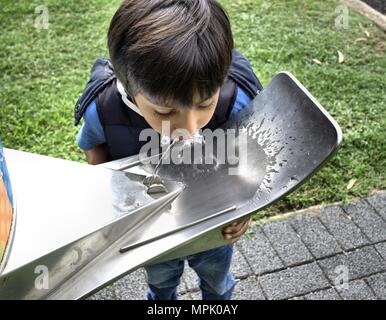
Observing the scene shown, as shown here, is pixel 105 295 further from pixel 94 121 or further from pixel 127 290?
pixel 94 121

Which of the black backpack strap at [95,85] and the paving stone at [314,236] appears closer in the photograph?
the black backpack strap at [95,85]

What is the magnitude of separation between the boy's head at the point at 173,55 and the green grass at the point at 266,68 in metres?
1.49

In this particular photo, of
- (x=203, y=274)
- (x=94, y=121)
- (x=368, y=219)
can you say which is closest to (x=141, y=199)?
(x=94, y=121)

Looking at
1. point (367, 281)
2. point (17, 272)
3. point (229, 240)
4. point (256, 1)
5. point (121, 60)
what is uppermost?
point (121, 60)

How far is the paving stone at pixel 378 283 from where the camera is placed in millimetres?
2059

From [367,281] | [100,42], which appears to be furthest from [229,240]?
[100,42]

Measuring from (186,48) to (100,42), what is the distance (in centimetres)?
285

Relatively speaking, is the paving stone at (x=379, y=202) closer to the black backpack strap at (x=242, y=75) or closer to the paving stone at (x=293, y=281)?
the paving stone at (x=293, y=281)

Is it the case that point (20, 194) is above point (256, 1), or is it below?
above

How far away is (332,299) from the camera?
2.03 metres

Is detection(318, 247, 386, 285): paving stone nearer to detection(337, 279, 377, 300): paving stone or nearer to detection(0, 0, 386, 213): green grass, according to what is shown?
detection(337, 279, 377, 300): paving stone

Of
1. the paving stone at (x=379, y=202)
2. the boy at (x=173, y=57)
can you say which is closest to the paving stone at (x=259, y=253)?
the paving stone at (x=379, y=202)

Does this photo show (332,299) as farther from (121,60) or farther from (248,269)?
(121,60)
